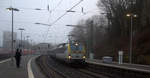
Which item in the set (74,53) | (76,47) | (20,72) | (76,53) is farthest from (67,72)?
(76,47)

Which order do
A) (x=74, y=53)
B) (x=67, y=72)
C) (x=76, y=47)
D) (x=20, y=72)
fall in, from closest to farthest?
(x=20, y=72), (x=67, y=72), (x=74, y=53), (x=76, y=47)

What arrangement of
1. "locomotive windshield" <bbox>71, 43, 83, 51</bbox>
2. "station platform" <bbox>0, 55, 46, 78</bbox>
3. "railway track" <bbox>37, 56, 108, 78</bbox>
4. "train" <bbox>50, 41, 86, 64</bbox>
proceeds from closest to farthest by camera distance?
"station platform" <bbox>0, 55, 46, 78</bbox>, "railway track" <bbox>37, 56, 108, 78</bbox>, "train" <bbox>50, 41, 86, 64</bbox>, "locomotive windshield" <bbox>71, 43, 83, 51</bbox>

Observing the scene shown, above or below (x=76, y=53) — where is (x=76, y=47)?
above

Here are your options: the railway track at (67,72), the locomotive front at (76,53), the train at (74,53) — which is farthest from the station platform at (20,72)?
the locomotive front at (76,53)

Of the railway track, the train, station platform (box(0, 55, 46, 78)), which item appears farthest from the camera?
the train

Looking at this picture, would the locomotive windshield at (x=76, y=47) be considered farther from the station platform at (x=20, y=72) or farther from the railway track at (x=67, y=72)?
the station platform at (x=20, y=72)

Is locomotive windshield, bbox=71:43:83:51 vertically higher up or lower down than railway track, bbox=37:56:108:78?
higher up

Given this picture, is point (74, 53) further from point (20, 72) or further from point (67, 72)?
point (20, 72)

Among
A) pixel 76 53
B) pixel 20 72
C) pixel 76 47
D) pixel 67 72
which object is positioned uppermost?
pixel 76 47

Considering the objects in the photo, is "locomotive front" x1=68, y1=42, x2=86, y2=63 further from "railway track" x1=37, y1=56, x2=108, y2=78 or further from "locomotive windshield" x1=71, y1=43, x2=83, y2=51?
"railway track" x1=37, y1=56, x2=108, y2=78

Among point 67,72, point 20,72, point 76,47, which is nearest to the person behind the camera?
point 20,72

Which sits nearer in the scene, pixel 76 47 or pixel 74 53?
pixel 74 53

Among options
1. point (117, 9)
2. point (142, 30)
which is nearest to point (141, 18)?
point (142, 30)

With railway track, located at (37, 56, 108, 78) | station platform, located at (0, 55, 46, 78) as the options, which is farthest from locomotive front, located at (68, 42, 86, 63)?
station platform, located at (0, 55, 46, 78)
